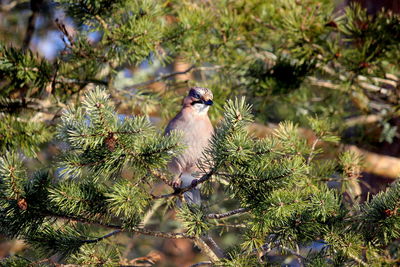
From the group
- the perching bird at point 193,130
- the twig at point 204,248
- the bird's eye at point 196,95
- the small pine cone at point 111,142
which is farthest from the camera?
the bird's eye at point 196,95

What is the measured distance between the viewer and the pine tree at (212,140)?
6.75 ft

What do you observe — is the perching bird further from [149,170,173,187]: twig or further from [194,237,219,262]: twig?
[149,170,173,187]: twig

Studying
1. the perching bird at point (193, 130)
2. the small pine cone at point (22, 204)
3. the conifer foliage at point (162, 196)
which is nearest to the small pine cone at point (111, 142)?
the conifer foliage at point (162, 196)

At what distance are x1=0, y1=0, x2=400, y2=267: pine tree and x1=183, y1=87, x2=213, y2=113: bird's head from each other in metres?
0.15

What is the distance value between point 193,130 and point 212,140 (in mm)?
1391

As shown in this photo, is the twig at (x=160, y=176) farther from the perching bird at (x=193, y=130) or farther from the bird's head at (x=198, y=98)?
the bird's head at (x=198, y=98)

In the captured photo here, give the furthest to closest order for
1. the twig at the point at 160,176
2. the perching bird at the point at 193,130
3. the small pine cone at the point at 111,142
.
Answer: the perching bird at the point at 193,130, the twig at the point at 160,176, the small pine cone at the point at 111,142

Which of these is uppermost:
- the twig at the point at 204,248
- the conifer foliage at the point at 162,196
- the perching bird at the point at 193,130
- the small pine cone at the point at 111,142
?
the small pine cone at the point at 111,142

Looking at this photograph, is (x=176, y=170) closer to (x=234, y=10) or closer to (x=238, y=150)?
(x=234, y=10)

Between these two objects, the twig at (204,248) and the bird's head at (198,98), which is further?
the bird's head at (198,98)

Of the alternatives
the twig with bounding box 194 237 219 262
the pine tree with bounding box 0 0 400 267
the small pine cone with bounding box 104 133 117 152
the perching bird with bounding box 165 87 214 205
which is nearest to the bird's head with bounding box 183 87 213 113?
the perching bird with bounding box 165 87 214 205

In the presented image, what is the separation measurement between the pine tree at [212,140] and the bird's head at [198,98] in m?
0.15

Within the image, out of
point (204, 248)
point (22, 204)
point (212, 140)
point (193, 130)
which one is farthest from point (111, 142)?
point (193, 130)

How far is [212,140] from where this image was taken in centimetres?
206
